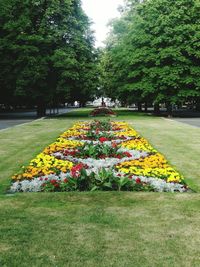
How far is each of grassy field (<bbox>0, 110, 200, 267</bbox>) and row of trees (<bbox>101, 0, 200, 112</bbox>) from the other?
32.3 meters

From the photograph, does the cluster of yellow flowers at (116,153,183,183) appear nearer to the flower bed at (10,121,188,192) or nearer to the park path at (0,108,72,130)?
the flower bed at (10,121,188,192)

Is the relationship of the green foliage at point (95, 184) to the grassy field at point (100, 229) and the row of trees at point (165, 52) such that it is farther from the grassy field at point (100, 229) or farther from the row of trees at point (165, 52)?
the row of trees at point (165, 52)

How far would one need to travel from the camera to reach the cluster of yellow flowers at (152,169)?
9172 mm

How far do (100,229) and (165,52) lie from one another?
36.0 meters

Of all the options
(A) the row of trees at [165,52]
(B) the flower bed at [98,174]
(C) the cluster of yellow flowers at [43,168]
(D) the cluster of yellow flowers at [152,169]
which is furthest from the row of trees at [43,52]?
(D) the cluster of yellow flowers at [152,169]

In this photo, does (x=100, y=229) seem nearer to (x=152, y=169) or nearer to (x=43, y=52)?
(x=152, y=169)

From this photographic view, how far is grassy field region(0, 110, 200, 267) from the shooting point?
5.02 m

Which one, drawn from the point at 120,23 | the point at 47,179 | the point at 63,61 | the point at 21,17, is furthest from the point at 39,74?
the point at 47,179

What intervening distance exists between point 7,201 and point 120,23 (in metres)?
48.0

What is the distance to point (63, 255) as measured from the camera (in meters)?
5.09

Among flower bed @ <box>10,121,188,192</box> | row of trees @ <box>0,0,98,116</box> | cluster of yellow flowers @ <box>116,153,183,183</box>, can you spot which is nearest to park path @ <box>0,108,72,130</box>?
row of trees @ <box>0,0,98,116</box>

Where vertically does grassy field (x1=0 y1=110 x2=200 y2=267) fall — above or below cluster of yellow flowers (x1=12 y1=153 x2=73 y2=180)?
above

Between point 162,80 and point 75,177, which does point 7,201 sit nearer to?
point 75,177

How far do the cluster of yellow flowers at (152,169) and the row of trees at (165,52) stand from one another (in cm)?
2969
